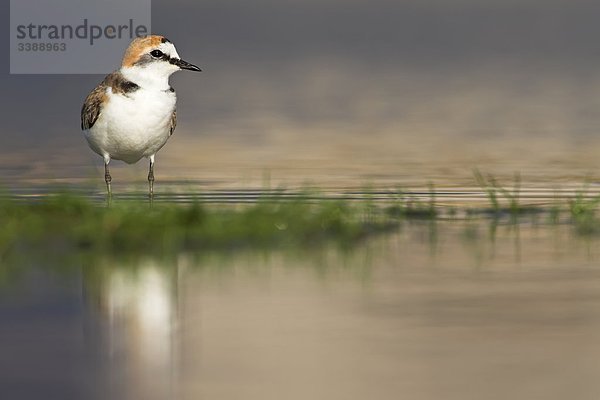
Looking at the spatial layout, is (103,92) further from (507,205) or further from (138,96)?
(507,205)

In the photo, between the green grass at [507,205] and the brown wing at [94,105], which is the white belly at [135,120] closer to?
the brown wing at [94,105]

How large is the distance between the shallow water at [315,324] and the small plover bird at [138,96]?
7.45 feet

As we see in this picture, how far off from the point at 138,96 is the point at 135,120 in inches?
7.8

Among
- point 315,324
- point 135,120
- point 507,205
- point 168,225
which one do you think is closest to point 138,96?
point 135,120

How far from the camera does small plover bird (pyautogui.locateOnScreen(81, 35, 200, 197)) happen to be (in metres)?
13.6

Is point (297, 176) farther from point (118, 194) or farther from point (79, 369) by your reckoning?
point (79, 369)

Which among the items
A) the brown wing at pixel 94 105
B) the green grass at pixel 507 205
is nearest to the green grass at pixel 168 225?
the brown wing at pixel 94 105

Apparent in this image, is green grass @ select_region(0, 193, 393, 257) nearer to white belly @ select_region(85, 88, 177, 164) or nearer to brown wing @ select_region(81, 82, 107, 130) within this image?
white belly @ select_region(85, 88, 177, 164)

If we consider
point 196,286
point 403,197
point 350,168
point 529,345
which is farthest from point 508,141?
point 529,345

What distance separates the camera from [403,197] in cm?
1478

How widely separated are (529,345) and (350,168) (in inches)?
385

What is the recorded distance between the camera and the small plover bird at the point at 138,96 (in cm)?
1360

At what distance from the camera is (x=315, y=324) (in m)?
8.74

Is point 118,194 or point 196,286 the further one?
point 118,194
